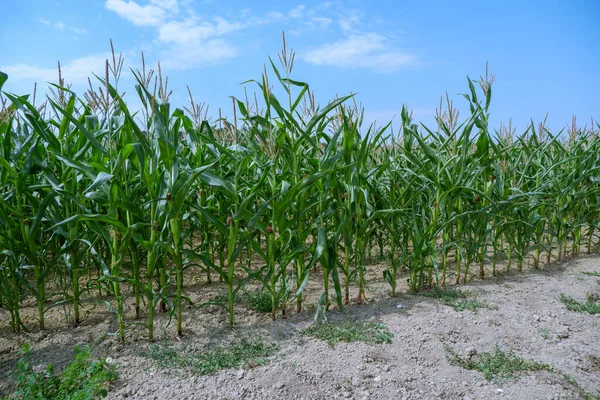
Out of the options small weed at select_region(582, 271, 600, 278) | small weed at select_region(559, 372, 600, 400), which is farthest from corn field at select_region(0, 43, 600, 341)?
small weed at select_region(559, 372, 600, 400)

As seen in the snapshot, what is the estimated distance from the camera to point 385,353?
2.51m

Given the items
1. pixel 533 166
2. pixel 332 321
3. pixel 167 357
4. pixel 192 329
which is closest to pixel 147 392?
pixel 167 357

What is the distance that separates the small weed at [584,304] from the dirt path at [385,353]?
6 centimetres

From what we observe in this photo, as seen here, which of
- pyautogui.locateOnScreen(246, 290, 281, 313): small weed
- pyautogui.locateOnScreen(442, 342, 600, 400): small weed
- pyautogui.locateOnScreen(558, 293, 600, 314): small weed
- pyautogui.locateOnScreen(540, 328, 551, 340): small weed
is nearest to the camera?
pyautogui.locateOnScreen(442, 342, 600, 400): small weed

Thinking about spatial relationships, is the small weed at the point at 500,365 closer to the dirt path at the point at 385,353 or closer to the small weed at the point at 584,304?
the dirt path at the point at 385,353

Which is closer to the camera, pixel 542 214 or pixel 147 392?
pixel 147 392

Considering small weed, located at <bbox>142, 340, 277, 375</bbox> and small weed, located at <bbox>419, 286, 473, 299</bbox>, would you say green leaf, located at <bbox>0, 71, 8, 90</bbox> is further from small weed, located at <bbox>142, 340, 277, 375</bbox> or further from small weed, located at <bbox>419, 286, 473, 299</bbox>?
small weed, located at <bbox>419, 286, 473, 299</bbox>

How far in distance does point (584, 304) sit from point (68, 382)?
3.36 m

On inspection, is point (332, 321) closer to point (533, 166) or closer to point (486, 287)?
point (486, 287)

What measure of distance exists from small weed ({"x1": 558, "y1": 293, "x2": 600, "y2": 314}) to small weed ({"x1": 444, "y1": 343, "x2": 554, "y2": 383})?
3.58 ft

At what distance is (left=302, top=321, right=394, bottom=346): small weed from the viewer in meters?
2.62

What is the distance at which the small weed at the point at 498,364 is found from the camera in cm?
229

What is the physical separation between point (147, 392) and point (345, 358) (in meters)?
0.99

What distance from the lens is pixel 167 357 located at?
2.46m
